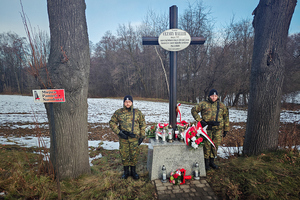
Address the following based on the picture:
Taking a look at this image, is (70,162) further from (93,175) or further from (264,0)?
(264,0)

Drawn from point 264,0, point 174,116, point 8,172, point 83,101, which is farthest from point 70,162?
point 264,0

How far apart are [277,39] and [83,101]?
4607 millimetres

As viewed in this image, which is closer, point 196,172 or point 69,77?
point 69,77

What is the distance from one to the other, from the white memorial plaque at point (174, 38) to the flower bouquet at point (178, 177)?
9.33ft

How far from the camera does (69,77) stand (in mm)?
3037

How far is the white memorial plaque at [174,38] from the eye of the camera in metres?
3.91

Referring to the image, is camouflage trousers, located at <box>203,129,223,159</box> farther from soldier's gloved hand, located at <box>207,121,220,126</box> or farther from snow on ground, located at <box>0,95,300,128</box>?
snow on ground, located at <box>0,95,300,128</box>

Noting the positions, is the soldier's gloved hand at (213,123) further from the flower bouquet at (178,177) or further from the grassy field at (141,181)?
the flower bouquet at (178,177)

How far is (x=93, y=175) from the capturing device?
3418 millimetres

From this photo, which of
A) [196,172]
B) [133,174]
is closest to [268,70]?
[196,172]

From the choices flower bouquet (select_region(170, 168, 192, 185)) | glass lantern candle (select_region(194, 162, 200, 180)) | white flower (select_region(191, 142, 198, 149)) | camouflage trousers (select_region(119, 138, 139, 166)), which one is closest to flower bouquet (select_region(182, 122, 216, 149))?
white flower (select_region(191, 142, 198, 149))

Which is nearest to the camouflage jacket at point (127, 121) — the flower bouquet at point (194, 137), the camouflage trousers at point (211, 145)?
the flower bouquet at point (194, 137)

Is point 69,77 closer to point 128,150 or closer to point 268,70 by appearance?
point 128,150

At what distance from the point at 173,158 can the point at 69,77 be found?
268 cm
